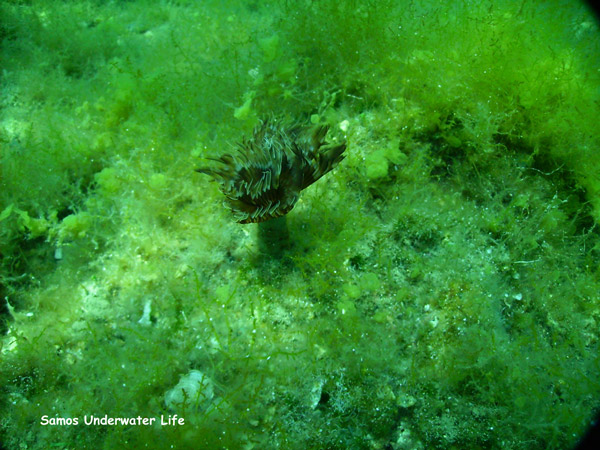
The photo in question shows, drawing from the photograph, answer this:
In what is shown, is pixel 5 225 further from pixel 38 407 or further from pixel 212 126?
pixel 212 126

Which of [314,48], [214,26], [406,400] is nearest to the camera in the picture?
[406,400]

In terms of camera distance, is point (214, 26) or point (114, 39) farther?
point (114, 39)

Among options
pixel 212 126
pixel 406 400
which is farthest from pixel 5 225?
pixel 406 400

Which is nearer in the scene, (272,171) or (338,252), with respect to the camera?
(272,171)
